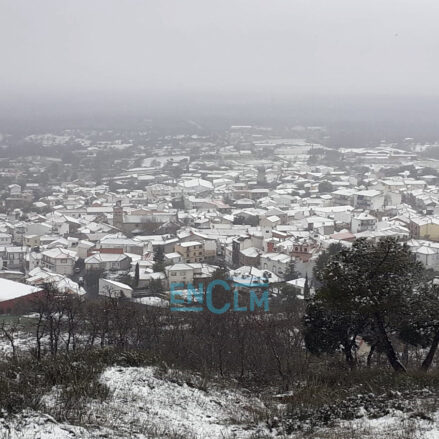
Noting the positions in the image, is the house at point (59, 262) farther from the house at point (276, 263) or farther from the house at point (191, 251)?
the house at point (276, 263)

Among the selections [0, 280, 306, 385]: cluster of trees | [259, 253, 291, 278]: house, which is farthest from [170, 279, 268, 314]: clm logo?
[259, 253, 291, 278]: house

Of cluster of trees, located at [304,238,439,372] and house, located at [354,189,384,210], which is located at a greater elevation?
cluster of trees, located at [304,238,439,372]

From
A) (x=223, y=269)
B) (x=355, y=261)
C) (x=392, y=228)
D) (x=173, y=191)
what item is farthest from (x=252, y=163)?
(x=355, y=261)

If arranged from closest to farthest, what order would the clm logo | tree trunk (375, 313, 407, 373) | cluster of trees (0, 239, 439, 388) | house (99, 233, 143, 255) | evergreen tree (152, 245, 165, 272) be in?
cluster of trees (0, 239, 439, 388) < tree trunk (375, 313, 407, 373) < the clm logo < evergreen tree (152, 245, 165, 272) < house (99, 233, 143, 255)

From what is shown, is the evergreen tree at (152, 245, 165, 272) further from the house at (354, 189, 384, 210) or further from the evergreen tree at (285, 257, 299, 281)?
the house at (354, 189, 384, 210)

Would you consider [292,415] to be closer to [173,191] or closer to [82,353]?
[82,353]
